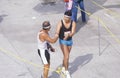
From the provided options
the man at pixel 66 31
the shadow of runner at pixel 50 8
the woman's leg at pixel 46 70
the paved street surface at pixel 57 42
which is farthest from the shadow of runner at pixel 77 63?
the shadow of runner at pixel 50 8

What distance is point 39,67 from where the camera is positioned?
961cm

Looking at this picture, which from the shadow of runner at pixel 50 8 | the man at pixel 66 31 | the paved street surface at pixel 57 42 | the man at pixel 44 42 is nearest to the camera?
the man at pixel 44 42

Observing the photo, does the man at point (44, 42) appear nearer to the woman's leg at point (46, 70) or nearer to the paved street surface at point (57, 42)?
the woman's leg at point (46, 70)

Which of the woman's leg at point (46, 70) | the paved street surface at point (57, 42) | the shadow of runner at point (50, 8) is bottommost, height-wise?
the shadow of runner at point (50, 8)

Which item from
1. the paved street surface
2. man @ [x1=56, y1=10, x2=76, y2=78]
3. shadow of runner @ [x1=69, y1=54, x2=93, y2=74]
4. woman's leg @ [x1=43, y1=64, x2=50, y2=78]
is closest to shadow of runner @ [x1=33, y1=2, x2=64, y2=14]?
the paved street surface

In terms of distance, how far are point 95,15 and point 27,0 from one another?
3.45 m

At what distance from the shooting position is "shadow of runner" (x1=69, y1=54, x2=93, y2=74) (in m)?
9.59

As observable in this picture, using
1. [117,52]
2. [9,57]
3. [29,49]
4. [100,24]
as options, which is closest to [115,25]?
[100,24]

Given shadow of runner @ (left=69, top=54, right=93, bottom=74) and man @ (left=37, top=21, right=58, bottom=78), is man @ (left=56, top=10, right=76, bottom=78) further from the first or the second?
shadow of runner @ (left=69, top=54, right=93, bottom=74)

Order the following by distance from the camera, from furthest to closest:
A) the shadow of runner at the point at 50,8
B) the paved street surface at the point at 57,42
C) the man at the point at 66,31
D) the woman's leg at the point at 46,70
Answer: the shadow of runner at the point at 50,8, the paved street surface at the point at 57,42, the man at the point at 66,31, the woman's leg at the point at 46,70

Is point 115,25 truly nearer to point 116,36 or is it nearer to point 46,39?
point 116,36

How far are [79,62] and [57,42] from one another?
A: 161 centimetres

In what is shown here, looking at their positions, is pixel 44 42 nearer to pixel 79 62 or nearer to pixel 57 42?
pixel 79 62

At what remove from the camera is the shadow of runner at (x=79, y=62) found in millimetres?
9594
